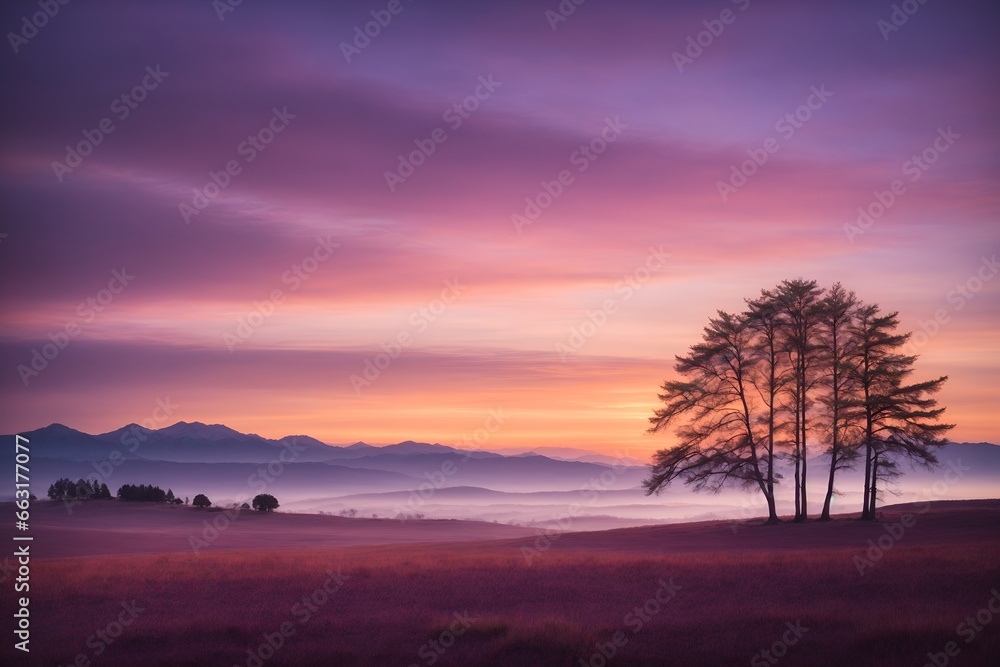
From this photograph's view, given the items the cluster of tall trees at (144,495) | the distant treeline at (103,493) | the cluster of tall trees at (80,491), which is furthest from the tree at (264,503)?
the cluster of tall trees at (80,491)

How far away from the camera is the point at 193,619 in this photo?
1730 centimetres

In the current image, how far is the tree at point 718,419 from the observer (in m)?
45.2

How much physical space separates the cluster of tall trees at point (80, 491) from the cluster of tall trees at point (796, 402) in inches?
2238

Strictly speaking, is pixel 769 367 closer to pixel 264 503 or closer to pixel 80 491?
pixel 264 503

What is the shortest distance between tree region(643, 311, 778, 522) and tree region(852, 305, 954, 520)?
5447mm

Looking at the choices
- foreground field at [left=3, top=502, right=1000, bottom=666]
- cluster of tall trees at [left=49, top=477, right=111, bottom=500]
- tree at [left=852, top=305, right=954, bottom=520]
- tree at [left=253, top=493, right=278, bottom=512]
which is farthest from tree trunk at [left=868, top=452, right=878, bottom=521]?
cluster of tall trees at [left=49, top=477, right=111, bottom=500]

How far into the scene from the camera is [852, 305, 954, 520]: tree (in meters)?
41.4

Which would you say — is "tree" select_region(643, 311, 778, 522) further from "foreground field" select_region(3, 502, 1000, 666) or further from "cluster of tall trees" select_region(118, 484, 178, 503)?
"cluster of tall trees" select_region(118, 484, 178, 503)

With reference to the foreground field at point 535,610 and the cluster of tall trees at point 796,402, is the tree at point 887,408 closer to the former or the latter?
the cluster of tall trees at point 796,402

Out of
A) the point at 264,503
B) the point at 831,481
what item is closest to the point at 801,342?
the point at 831,481

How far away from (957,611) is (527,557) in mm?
17525

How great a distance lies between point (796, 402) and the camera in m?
44.2

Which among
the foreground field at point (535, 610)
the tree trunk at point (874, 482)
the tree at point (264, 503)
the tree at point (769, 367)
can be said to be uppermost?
the tree at point (769, 367)

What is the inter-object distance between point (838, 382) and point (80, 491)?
231 feet
